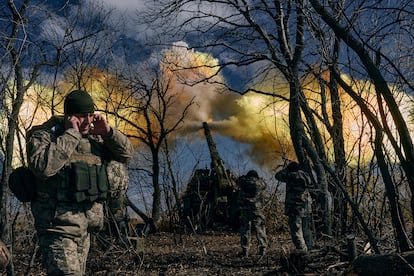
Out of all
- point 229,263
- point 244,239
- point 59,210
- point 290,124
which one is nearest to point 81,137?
point 59,210

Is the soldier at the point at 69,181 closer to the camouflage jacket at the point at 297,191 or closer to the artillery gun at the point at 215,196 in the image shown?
the camouflage jacket at the point at 297,191

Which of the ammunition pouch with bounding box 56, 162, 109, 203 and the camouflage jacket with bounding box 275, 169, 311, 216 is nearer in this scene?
the ammunition pouch with bounding box 56, 162, 109, 203

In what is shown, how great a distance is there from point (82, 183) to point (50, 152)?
40 cm

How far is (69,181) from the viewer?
4254 millimetres

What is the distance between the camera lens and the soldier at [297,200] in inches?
371

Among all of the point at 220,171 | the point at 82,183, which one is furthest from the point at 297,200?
the point at 220,171

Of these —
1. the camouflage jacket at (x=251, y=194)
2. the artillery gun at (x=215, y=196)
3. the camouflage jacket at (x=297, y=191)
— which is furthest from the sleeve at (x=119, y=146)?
the artillery gun at (x=215, y=196)

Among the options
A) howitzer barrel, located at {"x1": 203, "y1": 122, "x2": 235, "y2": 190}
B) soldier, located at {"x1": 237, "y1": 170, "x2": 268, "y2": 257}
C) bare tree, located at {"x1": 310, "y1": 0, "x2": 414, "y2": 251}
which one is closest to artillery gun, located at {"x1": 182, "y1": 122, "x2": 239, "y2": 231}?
howitzer barrel, located at {"x1": 203, "y1": 122, "x2": 235, "y2": 190}

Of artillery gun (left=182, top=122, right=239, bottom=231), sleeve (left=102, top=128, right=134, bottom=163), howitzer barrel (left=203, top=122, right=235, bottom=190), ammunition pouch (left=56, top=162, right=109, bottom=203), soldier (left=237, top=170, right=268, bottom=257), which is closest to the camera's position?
ammunition pouch (left=56, top=162, right=109, bottom=203)

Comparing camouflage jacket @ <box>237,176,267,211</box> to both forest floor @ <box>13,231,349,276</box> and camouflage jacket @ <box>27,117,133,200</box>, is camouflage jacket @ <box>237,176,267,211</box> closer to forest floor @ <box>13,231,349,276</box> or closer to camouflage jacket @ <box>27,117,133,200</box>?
forest floor @ <box>13,231,349,276</box>

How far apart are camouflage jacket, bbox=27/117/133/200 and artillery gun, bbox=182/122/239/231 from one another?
1253cm

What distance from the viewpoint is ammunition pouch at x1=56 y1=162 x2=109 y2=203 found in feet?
13.8

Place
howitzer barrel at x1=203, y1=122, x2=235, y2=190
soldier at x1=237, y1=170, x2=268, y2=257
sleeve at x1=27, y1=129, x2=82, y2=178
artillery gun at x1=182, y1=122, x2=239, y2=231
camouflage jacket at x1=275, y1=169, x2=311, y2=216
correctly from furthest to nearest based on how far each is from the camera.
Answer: howitzer barrel at x1=203, y1=122, x2=235, y2=190
artillery gun at x1=182, y1=122, x2=239, y2=231
soldier at x1=237, y1=170, x2=268, y2=257
camouflage jacket at x1=275, y1=169, x2=311, y2=216
sleeve at x1=27, y1=129, x2=82, y2=178

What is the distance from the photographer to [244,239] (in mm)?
9797
